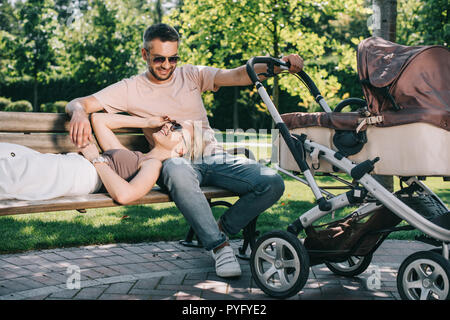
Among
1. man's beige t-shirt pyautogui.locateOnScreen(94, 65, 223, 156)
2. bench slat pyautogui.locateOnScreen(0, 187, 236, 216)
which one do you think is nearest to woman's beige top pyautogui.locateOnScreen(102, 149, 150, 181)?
bench slat pyautogui.locateOnScreen(0, 187, 236, 216)

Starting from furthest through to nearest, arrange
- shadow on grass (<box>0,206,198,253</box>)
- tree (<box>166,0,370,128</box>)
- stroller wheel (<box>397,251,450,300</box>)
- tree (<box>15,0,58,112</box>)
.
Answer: tree (<box>15,0,58,112</box>) → tree (<box>166,0,370,128</box>) → shadow on grass (<box>0,206,198,253</box>) → stroller wheel (<box>397,251,450,300</box>)

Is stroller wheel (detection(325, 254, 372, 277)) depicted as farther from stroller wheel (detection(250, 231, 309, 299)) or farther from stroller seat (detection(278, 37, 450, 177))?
stroller seat (detection(278, 37, 450, 177))

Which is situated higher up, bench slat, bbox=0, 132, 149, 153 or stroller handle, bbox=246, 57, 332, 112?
stroller handle, bbox=246, 57, 332, 112

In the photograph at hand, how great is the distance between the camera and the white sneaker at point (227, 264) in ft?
11.6

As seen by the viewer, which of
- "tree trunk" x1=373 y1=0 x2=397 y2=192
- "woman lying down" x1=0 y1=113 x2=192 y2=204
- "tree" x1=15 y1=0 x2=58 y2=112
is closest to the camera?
"woman lying down" x1=0 y1=113 x2=192 y2=204

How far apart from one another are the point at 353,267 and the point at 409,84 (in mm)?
1455

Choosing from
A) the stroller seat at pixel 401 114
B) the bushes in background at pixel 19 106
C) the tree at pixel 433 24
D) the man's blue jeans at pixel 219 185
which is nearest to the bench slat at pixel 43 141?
the man's blue jeans at pixel 219 185

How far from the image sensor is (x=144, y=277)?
3.66 meters

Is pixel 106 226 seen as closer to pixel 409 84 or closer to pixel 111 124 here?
pixel 111 124

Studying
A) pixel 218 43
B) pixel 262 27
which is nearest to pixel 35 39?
pixel 218 43

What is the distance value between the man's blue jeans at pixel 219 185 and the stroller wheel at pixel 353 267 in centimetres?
69

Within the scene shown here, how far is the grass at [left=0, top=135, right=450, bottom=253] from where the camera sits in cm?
450

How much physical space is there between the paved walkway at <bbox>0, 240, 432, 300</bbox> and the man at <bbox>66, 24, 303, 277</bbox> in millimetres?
246
